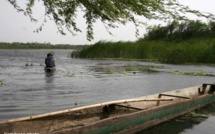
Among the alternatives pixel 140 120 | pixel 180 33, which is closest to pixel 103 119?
pixel 140 120

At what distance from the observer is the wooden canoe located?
18.8 feet

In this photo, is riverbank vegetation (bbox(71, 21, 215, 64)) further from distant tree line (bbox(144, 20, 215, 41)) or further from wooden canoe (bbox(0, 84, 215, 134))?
wooden canoe (bbox(0, 84, 215, 134))

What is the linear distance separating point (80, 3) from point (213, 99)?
769 cm

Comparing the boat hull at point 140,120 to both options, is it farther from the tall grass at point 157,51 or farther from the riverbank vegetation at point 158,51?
the tall grass at point 157,51

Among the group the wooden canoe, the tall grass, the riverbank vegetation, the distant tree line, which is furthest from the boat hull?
the distant tree line

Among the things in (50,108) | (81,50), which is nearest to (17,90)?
(50,108)

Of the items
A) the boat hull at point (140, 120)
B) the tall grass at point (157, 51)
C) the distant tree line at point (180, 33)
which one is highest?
the distant tree line at point (180, 33)

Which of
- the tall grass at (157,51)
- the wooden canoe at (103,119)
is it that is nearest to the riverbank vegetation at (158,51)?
the tall grass at (157,51)

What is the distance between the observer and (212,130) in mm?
7891

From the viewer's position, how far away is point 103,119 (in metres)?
6.00

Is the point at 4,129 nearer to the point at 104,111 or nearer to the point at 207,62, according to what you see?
the point at 104,111

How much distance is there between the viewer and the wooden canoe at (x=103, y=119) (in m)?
5.73

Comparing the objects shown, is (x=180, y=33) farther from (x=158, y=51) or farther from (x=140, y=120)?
(x=140, y=120)

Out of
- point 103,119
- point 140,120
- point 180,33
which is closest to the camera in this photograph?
point 103,119
